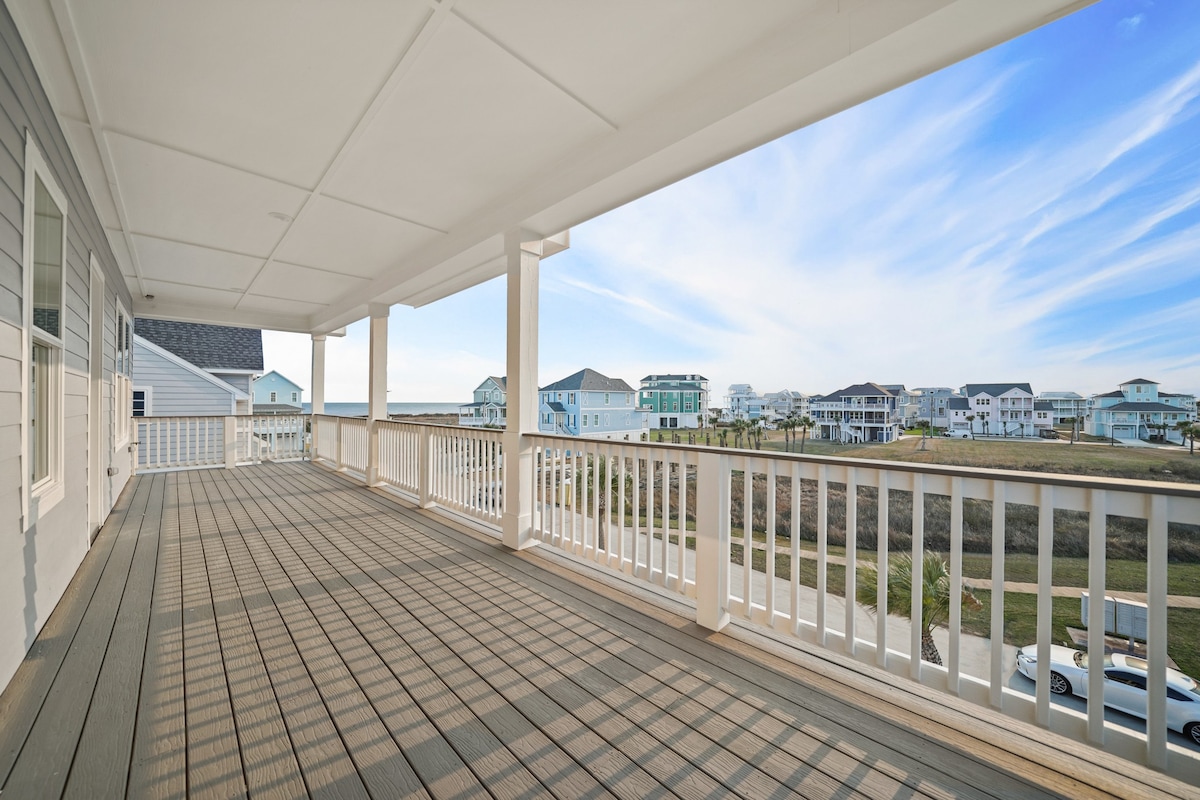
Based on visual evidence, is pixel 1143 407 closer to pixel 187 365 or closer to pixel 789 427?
pixel 789 427

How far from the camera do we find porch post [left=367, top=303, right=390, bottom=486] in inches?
233

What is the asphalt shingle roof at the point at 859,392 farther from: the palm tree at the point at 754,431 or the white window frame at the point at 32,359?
the white window frame at the point at 32,359

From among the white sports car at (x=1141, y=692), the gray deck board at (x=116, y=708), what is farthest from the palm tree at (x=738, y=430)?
the gray deck board at (x=116, y=708)

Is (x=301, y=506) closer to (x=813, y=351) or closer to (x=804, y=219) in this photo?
(x=813, y=351)

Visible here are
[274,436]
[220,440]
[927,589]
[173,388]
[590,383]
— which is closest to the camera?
[927,589]

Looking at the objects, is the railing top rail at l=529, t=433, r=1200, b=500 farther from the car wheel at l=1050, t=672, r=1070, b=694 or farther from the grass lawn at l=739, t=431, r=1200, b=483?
the car wheel at l=1050, t=672, r=1070, b=694

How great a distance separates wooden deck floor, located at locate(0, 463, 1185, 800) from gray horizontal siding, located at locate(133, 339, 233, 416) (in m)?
8.40

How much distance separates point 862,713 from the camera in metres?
1.62

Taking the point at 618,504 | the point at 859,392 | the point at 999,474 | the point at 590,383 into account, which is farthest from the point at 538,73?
the point at 590,383

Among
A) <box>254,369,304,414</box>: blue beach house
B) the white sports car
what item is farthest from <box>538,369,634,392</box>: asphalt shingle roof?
<box>254,369,304,414</box>: blue beach house

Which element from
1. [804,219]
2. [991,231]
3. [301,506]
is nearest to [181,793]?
[301,506]

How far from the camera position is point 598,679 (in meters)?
1.82

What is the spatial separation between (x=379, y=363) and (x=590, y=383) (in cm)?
278

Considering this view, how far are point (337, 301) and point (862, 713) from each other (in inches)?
293
